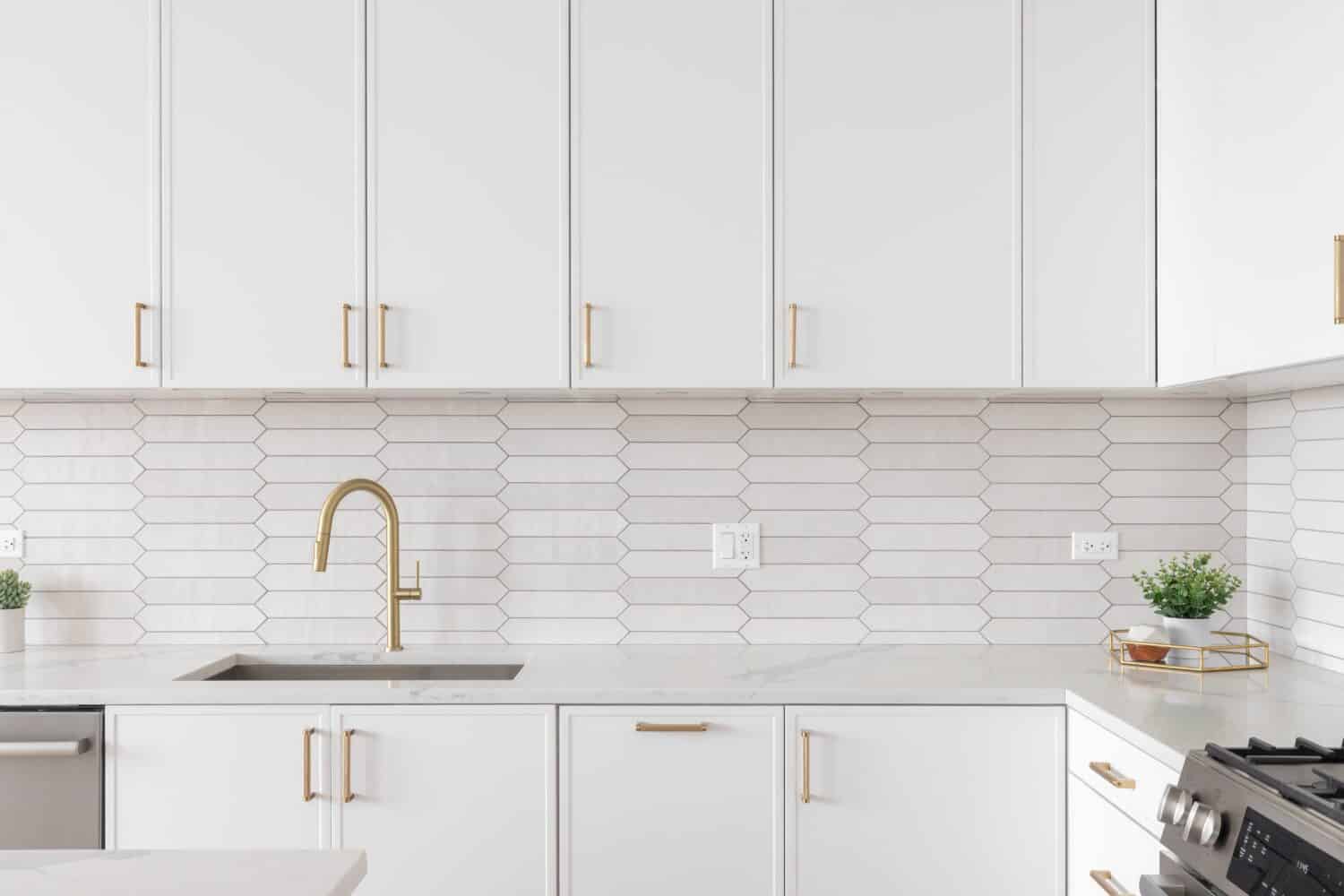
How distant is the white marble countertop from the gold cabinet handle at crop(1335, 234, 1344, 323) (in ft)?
5.11

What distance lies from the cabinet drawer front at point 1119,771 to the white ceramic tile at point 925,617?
55cm

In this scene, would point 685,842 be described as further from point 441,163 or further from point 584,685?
point 441,163

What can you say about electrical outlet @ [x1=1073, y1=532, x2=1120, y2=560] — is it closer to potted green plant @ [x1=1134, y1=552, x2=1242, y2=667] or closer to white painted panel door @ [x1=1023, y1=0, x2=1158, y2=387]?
potted green plant @ [x1=1134, y1=552, x2=1242, y2=667]

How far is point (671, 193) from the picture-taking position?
208 cm

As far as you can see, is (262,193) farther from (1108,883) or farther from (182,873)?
(1108,883)

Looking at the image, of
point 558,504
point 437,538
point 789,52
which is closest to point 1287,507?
point 789,52

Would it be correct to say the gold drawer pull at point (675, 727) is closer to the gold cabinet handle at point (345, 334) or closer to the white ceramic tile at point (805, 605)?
the white ceramic tile at point (805, 605)

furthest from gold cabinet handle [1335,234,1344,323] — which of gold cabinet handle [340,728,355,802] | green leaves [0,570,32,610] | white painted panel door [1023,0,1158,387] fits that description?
green leaves [0,570,32,610]

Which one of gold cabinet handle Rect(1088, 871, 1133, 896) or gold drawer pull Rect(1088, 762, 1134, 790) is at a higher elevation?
gold drawer pull Rect(1088, 762, 1134, 790)

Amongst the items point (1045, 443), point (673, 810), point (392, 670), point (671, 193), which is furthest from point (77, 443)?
point (1045, 443)

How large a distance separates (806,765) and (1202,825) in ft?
2.56

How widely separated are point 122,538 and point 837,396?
1.86 meters

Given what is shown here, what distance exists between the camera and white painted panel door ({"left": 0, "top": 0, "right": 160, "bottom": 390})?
6.85 feet

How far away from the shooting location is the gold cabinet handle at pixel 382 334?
2.08 metres
